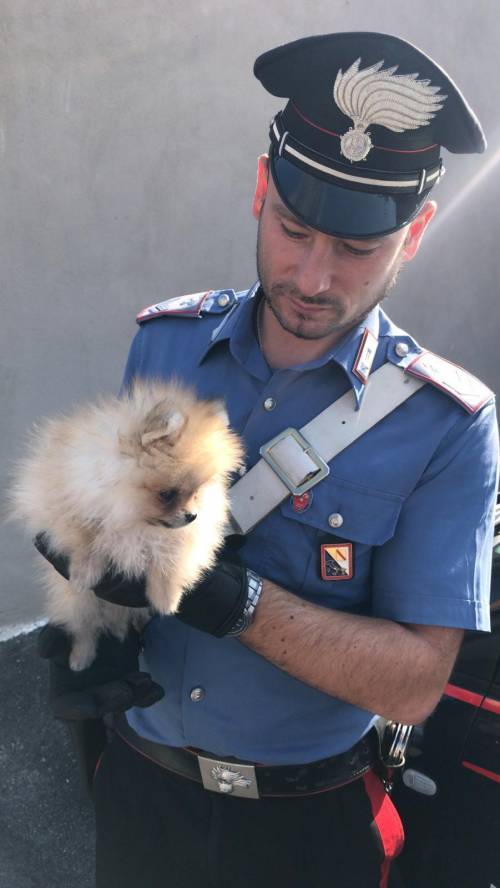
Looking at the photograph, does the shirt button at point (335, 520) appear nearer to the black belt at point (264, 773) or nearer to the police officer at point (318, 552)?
the police officer at point (318, 552)

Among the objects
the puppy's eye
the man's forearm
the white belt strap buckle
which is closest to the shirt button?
the white belt strap buckle

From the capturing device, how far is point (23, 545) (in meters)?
3.92

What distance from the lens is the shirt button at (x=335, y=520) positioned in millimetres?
1839

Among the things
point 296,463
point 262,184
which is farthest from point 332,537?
point 262,184

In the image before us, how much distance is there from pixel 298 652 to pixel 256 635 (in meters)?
0.12

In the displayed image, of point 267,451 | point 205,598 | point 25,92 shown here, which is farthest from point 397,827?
point 25,92

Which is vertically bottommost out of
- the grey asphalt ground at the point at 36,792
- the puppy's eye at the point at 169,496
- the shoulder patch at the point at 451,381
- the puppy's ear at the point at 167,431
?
the grey asphalt ground at the point at 36,792

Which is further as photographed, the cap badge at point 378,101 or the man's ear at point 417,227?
the man's ear at point 417,227

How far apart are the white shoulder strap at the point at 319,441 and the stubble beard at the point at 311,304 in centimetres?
18

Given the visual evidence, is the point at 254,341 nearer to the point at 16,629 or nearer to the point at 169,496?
the point at 169,496

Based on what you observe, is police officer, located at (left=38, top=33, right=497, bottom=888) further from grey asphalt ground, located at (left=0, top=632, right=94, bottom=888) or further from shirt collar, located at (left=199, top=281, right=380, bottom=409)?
grey asphalt ground, located at (left=0, top=632, right=94, bottom=888)

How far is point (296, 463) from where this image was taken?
6.04 ft

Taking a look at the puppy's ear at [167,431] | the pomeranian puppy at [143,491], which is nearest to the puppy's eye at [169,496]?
the pomeranian puppy at [143,491]

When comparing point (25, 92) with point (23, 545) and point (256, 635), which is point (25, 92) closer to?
point (23, 545)
